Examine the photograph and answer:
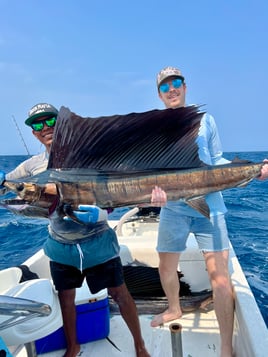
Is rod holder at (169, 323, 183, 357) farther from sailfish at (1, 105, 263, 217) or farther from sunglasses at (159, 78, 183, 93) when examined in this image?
sunglasses at (159, 78, 183, 93)

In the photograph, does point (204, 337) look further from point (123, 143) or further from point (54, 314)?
point (123, 143)

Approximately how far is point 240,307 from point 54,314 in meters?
1.10

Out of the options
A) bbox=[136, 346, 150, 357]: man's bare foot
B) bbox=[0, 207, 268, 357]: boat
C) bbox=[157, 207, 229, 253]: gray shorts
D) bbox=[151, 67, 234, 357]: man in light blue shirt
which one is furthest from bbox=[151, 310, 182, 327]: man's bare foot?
bbox=[157, 207, 229, 253]: gray shorts

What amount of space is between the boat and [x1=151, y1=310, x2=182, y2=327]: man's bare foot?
4 cm

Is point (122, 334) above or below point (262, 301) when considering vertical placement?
above

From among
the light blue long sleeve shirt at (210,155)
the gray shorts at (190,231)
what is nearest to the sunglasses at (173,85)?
the light blue long sleeve shirt at (210,155)

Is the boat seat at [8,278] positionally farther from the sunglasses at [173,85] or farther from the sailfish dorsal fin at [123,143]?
the sunglasses at [173,85]

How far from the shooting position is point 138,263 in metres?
2.90

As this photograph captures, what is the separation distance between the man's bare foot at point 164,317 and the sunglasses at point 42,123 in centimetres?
159

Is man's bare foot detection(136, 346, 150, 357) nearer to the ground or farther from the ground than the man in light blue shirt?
nearer to the ground

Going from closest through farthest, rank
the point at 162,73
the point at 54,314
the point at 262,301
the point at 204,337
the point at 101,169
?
the point at 101,169 < the point at 54,314 < the point at 162,73 < the point at 204,337 < the point at 262,301

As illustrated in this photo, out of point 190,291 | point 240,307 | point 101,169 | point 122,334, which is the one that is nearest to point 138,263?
point 190,291

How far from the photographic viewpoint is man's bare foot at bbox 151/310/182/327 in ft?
7.68

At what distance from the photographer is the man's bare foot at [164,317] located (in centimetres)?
234
